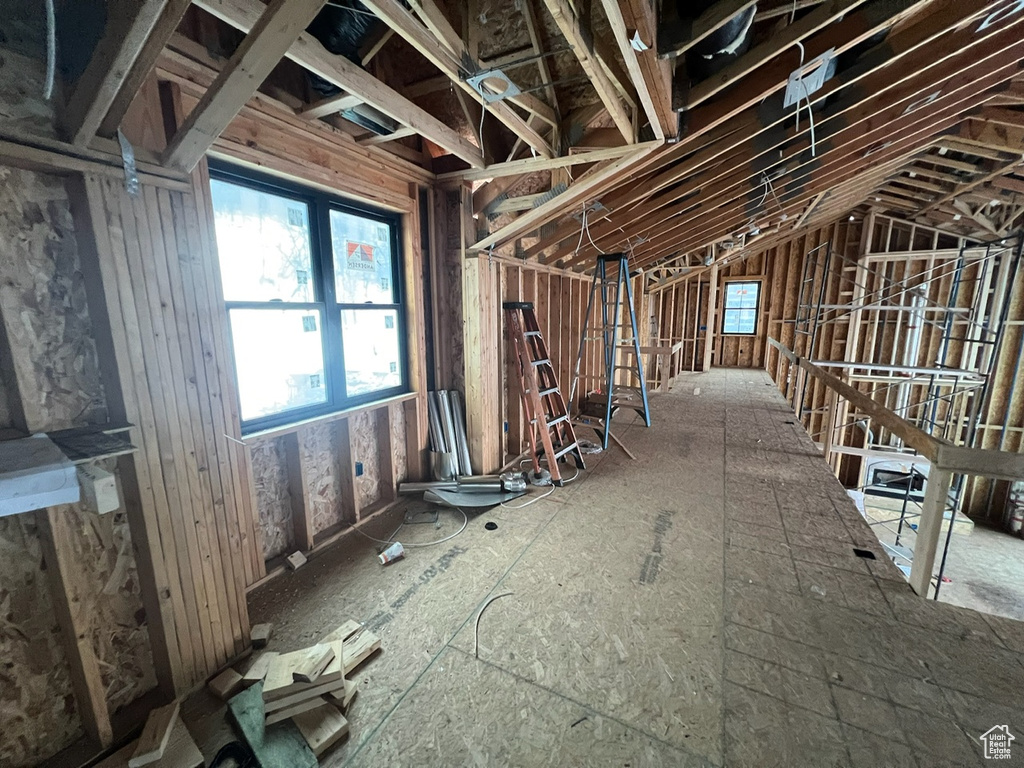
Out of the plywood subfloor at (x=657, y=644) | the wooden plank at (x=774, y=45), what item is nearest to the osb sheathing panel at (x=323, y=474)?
the plywood subfloor at (x=657, y=644)

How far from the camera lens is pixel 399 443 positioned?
3.59 meters

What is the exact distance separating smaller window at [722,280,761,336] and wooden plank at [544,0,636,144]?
402 inches

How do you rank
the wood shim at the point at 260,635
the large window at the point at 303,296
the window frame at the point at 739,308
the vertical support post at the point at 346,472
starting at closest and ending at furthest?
the wood shim at the point at 260,635
the large window at the point at 303,296
the vertical support post at the point at 346,472
the window frame at the point at 739,308

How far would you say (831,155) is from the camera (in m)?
4.46

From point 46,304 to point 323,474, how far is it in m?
1.78

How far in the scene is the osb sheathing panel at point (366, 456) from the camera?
10.4 ft

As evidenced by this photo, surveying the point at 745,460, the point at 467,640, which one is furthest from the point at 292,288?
the point at 745,460

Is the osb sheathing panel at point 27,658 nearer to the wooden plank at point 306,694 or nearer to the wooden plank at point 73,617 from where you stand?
the wooden plank at point 73,617

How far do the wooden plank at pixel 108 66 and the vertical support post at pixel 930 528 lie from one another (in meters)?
3.71

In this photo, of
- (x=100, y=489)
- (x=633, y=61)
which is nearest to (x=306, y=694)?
(x=100, y=489)

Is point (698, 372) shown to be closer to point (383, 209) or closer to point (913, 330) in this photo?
point (913, 330)

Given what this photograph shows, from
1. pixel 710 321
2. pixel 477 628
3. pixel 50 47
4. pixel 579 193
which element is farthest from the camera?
pixel 710 321

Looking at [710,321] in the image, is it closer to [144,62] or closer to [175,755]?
[144,62]

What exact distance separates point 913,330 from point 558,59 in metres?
10.9
